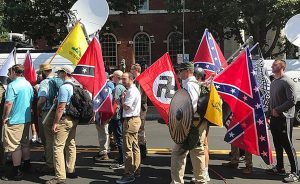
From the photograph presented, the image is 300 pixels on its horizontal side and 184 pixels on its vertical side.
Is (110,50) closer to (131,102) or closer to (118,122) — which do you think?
(118,122)

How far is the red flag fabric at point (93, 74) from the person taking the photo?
803cm

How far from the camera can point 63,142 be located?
7195 millimetres

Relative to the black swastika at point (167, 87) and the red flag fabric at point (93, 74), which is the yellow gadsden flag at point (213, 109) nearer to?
the black swastika at point (167, 87)

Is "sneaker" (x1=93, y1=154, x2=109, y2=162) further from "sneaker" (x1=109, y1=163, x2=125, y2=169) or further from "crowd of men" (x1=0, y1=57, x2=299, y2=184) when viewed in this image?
"crowd of men" (x1=0, y1=57, x2=299, y2=184)

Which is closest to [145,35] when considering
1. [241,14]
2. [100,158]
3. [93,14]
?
[241,14]

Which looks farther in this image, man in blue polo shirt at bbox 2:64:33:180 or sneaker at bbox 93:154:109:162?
sneaker at bbox 93:154:109:162

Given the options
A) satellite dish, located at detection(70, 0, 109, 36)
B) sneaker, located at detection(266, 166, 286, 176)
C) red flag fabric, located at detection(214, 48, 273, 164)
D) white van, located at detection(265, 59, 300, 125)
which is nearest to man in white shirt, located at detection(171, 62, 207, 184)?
red flag fabric, located at detection(214, 48, 273, 164)

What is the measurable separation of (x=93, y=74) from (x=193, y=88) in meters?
2.37

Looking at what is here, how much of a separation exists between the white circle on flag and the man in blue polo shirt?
2.16m

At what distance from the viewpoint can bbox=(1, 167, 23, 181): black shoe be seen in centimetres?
745

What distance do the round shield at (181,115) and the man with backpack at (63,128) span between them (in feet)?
5.69

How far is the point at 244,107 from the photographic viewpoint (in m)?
7.05

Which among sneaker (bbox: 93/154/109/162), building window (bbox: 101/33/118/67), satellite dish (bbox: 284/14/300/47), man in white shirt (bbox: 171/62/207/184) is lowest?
sneaker (bbox: 93/154/109/162)

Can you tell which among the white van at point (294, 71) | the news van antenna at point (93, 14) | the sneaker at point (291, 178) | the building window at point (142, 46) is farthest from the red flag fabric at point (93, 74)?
the building window at point (142, 46)
